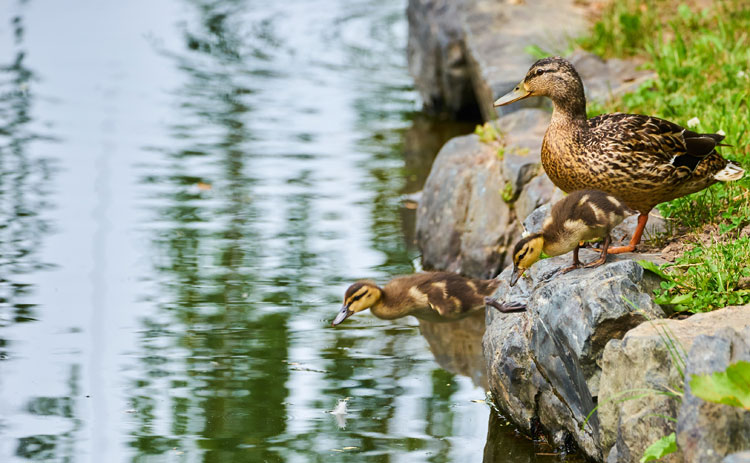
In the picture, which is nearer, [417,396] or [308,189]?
[417,396]

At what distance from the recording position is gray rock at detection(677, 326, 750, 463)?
3.47 metres

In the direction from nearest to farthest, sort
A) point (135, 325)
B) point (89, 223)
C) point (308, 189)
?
point (135, 325)
point (89, 223)
point (308, 189)

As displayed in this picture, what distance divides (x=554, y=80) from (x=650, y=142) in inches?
27.9

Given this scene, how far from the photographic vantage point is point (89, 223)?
7.82 metres

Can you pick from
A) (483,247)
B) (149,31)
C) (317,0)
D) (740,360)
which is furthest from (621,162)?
(317,0)

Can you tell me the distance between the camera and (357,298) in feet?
19.4

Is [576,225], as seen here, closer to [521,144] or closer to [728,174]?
[728,174]

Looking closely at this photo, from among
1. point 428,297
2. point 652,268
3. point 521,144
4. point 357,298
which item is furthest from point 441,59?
point 652,268

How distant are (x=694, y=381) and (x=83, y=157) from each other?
6968 millimetres

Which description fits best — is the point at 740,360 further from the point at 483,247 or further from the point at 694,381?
the point at 483,247

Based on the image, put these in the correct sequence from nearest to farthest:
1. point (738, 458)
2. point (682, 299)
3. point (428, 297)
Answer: point (738, 458), point (682, 299), point (428, 297)

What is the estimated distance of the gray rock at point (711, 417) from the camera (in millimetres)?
3469

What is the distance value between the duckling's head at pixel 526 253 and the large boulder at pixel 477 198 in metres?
1.75

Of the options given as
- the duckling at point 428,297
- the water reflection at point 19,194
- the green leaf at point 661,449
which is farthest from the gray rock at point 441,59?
the green leaf at point 661,449
